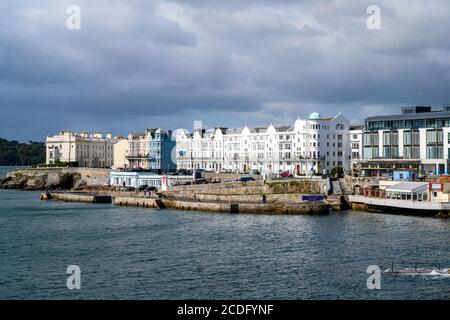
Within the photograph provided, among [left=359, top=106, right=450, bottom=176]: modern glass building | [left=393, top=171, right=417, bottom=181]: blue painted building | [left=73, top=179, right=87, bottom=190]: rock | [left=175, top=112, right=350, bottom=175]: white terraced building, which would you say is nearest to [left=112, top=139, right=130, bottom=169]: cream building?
[left=73, top=179, right=87, bottom=190]: rock

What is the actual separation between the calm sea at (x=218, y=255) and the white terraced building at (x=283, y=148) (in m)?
44.3

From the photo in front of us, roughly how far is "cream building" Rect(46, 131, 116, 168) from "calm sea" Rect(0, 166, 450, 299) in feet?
333

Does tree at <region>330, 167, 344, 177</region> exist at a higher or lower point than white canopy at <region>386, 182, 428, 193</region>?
higher

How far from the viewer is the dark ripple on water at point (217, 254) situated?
39250 mm

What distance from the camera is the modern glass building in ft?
340

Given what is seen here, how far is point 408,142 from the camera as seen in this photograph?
357 ft

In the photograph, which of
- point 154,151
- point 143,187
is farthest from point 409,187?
→ point 154,151

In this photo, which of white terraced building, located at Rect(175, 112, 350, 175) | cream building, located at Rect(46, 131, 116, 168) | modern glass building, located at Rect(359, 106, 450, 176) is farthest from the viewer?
cream building, located at Rect(46, 131, 116, 168)

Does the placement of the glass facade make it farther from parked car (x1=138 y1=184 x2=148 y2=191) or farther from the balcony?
the balcony

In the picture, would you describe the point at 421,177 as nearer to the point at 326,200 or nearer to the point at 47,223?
the point at 326,200

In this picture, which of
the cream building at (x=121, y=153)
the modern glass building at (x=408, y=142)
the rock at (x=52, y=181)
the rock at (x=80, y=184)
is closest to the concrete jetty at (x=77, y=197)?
the rock at (x=80, y=184)

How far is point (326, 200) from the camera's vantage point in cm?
8738

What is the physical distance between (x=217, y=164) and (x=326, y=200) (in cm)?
5916

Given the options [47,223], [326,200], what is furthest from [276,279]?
[326,200]
